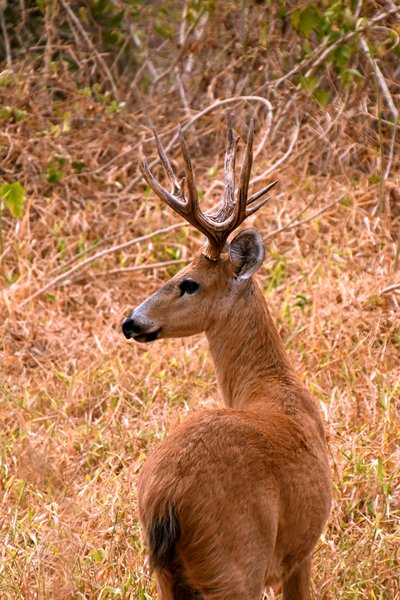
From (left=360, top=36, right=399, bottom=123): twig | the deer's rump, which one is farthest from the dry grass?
the deer's rump

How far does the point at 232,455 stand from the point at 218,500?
Result: 18 cm

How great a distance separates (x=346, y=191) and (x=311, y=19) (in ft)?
4.41

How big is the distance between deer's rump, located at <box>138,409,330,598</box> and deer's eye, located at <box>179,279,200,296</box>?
100 cm

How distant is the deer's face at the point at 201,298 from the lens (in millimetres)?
4852

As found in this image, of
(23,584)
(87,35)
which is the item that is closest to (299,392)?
(23,584)

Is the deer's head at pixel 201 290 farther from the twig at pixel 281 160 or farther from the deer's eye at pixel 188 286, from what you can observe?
the twig at pixel 281 160

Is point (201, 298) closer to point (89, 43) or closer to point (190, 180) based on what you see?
point (190, 180)

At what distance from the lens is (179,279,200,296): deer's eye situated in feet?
16.0

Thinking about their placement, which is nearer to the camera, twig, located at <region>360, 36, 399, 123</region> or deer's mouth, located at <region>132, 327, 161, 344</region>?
deer's mouth, located at <region>132, 327, 161, 344</region>

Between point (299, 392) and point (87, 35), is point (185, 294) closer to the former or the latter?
point (299, 392)

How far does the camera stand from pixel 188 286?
4895mm

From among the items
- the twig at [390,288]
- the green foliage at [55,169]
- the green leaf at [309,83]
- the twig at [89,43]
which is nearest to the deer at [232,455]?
the twig at [390,288]

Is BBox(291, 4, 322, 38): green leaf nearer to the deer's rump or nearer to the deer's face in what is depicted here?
the deer's face

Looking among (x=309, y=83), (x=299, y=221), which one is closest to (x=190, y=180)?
(x=299, y=221)
